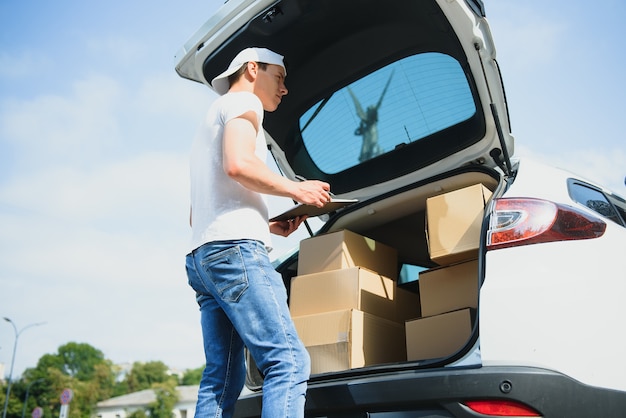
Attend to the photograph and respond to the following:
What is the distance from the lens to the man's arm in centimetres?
193

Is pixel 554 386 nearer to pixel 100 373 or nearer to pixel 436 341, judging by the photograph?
pixel 436 341

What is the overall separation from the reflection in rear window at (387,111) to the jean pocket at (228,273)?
147cm

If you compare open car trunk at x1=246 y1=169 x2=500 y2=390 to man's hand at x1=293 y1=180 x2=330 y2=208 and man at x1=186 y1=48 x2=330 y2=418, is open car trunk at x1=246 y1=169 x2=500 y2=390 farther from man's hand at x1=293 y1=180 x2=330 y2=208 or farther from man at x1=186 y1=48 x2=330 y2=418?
man's hand at x1=293 y1=180 x2=330 y2=208

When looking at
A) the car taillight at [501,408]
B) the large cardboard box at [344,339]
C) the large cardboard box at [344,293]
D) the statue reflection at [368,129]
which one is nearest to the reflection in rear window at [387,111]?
the statue reflection at [368,129]

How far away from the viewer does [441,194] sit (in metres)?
2.77

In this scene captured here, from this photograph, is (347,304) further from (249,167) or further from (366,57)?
(366,57)

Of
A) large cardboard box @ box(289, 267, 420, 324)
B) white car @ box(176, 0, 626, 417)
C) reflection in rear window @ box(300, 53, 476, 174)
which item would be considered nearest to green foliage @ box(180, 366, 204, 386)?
reflection in rear window @ box(300, 53, 476, 174)

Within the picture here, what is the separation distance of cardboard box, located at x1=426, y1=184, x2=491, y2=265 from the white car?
0.08 feet

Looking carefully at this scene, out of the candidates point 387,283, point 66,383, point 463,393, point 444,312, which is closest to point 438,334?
point 444,312

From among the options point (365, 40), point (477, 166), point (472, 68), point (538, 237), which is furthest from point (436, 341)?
point (365, 40)

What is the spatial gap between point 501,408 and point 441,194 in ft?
3.94

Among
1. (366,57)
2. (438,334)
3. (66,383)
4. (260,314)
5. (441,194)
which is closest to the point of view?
(260,314)

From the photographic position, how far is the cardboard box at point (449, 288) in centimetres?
245

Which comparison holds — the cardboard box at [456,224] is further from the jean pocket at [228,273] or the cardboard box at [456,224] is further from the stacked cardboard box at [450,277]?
the jean pocket at [228,273]
